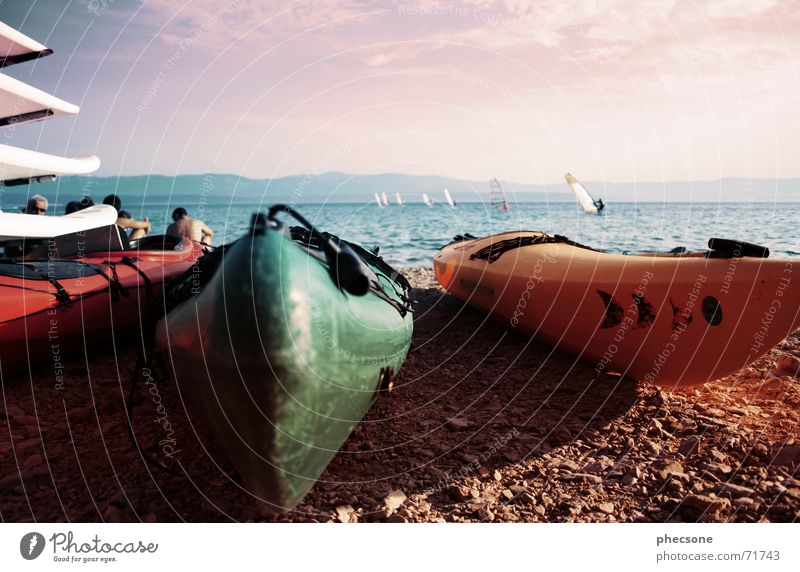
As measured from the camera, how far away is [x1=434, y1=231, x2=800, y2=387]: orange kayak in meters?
3.01

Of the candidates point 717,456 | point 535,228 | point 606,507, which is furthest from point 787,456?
point 535,228

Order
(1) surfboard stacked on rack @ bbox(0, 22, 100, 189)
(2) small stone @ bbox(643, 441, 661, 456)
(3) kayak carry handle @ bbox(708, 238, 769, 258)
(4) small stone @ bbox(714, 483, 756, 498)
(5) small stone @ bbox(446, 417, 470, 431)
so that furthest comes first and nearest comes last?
(1) surfboard stacked on rack @ bbox(0, 22, 100, 189) → (3) kayak carry handle @ bbox(708, 238, 769, 258) → (5) small stone @ bbox(446, 417, 470, 431) → (2) small stone @ bbox(643, 441, 661, 456) → (4) small stone @ bbox(714, 483, 756, 498)

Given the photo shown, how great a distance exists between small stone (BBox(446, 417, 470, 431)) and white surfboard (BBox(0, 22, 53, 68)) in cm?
476

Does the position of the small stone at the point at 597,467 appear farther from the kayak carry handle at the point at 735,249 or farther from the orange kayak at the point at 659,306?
the kayak carry handle at the point at 735,249

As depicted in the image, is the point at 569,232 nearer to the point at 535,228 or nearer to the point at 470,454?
the point at 535,228

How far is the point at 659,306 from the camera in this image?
130 inches

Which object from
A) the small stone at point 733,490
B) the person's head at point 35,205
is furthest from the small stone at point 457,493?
the person's head at point 35,205

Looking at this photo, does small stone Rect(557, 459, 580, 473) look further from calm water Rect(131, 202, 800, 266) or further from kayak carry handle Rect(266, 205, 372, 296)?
calm water Rect(131, 202, 800, 266)

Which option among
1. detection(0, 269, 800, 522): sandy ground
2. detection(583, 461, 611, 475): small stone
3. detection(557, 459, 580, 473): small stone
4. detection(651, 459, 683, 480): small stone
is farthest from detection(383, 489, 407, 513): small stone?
detection(651, 459, 683, 480): small stone

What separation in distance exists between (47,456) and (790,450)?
4.04 m

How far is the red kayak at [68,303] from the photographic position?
3.23 metres

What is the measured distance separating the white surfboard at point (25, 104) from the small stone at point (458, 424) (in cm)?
441

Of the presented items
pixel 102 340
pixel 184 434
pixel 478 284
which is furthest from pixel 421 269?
pixel 184 434

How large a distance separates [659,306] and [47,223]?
4479 mm
